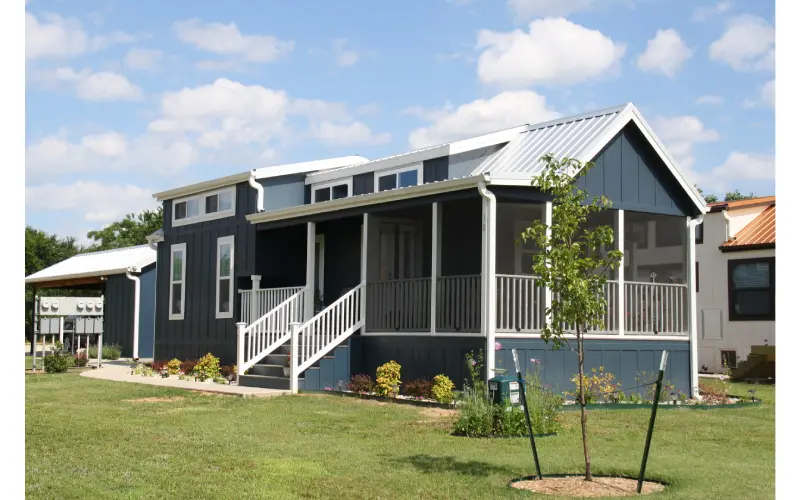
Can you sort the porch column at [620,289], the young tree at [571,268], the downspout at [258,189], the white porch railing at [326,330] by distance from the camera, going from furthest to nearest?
the downspout at [258,189], the white porch railing at [326,330], the porch column at [620,289], the young tree at [571,268]

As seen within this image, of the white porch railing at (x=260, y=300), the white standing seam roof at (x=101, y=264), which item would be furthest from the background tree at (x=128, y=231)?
the white porch railing at (x=260, y=300)

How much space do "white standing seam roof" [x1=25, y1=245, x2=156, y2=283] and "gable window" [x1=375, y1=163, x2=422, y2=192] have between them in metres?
12.3

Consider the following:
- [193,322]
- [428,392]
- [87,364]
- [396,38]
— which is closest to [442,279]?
[428,392]

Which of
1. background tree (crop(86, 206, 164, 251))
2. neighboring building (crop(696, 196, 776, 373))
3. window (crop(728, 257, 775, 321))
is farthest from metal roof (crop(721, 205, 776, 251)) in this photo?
background tree (crop(86, 206, 164, 251))

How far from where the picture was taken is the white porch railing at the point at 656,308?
1784 cm

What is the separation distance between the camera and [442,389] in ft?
51.6

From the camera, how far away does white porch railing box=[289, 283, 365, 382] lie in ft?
57.8

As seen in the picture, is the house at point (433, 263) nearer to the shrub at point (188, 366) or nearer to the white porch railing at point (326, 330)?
the white porch railing at point (326, 330)

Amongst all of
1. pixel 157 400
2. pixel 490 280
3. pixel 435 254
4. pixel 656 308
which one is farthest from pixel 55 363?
pixel 656 308

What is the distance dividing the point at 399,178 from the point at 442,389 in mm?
6068

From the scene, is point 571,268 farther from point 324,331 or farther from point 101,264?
point 101,264

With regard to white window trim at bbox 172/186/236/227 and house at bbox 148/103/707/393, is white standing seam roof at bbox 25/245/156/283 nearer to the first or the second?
white window trim at bbox 172/186/236/227

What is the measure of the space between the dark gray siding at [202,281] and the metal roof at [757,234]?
43.1 ft
